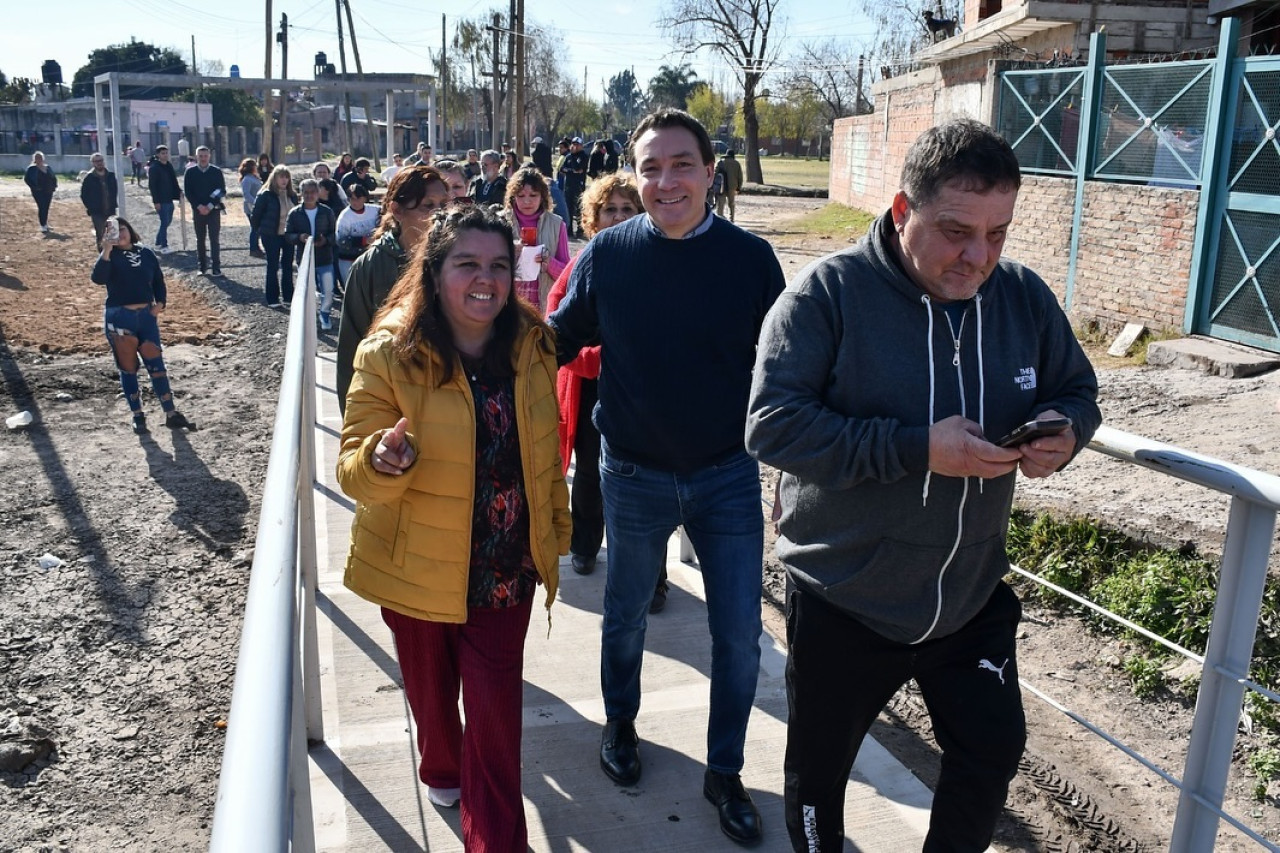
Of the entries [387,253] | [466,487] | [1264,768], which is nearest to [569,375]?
[387,253]

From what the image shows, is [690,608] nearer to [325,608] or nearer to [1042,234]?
[325,608]

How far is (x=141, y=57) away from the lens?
3258 inches

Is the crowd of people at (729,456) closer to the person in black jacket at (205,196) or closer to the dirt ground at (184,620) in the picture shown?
the dirt ground at (184,620)

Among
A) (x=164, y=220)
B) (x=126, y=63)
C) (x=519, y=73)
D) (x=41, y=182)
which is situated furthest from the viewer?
(x=126, y=63)

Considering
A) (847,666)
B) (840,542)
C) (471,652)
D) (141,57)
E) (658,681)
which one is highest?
(141,57)

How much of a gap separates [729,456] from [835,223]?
2659 centimetres

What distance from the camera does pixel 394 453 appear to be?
2559 mm

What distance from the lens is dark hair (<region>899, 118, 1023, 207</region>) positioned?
7.04ft

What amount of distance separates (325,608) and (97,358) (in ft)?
31.3

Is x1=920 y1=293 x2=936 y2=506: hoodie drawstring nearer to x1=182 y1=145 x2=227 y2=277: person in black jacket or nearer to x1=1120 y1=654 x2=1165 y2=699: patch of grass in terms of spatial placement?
x1=1120 y1=654 x2=1165 y2=699: patch of grass

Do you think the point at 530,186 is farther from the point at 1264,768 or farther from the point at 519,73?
the point at 519,73

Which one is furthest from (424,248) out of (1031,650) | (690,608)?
(1031,650)

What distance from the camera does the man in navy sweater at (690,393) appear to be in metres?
3.10

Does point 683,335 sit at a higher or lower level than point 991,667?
higher
